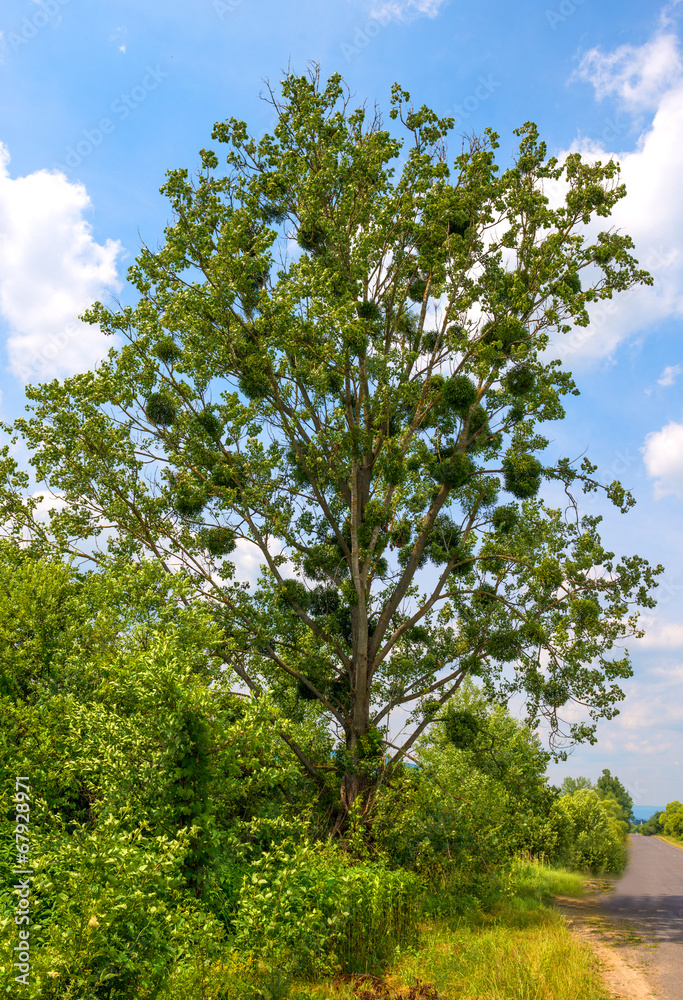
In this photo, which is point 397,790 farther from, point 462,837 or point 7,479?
point 7,479

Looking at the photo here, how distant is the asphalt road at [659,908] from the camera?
998 cm

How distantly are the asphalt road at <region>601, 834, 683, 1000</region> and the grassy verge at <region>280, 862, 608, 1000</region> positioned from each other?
3.57 feet

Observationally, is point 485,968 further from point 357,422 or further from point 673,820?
point 673,820

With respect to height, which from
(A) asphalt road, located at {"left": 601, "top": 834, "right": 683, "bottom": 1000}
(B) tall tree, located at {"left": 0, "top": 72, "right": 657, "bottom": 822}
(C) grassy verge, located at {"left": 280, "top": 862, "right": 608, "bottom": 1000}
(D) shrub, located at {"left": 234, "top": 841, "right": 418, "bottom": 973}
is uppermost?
(B) tall tree, located at {"left": 0, "top": 72, "right": 657, "bottom": 822}

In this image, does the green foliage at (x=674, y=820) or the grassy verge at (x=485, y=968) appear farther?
the green foliage at (x=674, y=820)

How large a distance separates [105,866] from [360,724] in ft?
31.4

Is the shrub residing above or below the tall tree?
below

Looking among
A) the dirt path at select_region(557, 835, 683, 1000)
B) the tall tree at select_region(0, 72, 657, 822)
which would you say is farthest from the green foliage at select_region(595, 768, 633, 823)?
the tall tree at select_region(0, 72, 657, 822)

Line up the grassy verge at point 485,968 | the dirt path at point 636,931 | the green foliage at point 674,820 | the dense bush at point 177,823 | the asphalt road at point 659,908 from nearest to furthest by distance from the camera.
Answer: the dense bush at point 177,823 → the grassy verge at point 485,968 → the dirt path at point 636,931 → the asphalt road at point 659,908 → the green foliage at point 674,820

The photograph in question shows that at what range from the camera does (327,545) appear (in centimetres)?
1647

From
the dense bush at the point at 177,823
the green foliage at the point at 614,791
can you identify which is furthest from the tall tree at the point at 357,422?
the green foliage at the point at 614,791

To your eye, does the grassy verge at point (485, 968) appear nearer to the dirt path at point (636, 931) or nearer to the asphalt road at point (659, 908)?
the dirt path at point (636, 931)

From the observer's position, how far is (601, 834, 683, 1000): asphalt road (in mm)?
9977

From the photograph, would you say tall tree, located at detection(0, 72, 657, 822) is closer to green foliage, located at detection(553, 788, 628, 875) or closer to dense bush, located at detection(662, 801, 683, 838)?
green foliage, located at detection(553, 788, 628, 875)
